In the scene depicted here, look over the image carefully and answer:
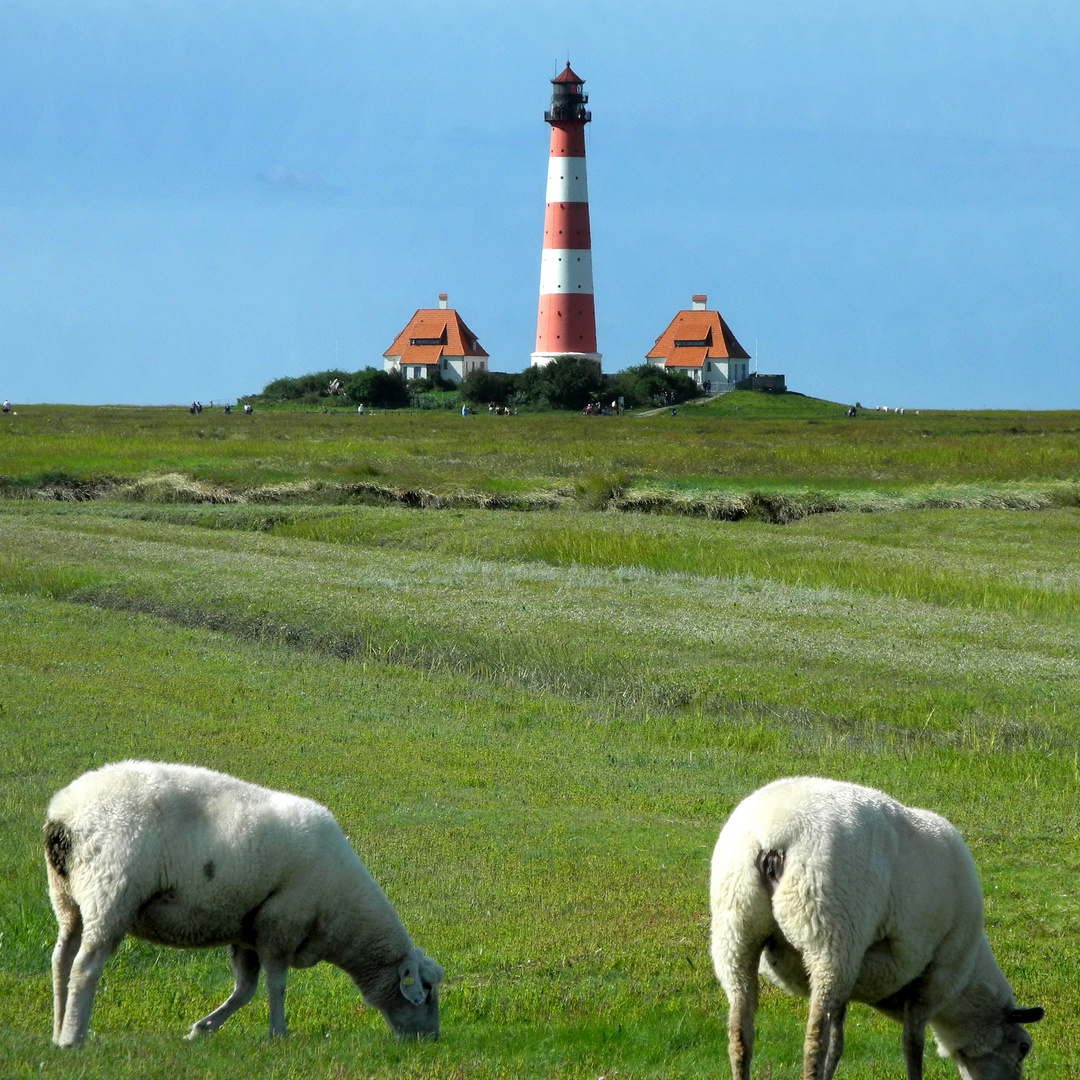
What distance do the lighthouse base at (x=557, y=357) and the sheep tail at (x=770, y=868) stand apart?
99.9 m

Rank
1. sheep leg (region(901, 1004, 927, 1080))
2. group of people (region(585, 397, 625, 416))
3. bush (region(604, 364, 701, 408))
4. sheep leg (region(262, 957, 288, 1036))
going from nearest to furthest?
sheep leg (region(901, 1004, 927, 1080)) < sheep leg (region(262, 957, 288, 1036)) < group of people (region(585, 397, 625, 416)) < bush (region(604, 364, 701, 408))

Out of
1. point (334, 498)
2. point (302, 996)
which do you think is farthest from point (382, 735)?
point (334, 498)

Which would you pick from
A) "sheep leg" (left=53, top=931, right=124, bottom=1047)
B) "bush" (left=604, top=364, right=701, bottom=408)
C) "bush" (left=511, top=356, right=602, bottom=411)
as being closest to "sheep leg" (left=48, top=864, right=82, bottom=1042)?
"sheep leg" (left=53, top=931, right=124, bottom=1047)

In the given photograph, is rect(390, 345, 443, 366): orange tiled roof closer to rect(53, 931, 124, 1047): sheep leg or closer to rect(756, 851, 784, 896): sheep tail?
rect(53, 931, 124, 1047): sheep leg

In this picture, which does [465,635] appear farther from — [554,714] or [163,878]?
[163,878]

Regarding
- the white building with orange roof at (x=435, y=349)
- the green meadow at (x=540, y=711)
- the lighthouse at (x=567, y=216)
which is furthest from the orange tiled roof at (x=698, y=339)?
the green meadow at (x=540, y=711)

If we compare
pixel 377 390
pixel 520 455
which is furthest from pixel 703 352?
pixel 520 455

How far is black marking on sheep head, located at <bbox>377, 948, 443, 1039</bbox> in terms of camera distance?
8102 mm

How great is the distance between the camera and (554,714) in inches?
770

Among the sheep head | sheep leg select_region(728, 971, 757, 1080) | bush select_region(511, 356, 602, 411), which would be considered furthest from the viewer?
bush select_region(511, 356, 602, 411)

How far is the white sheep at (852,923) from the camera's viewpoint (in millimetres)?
6625

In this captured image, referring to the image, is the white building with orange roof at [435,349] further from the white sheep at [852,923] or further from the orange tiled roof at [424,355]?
the white sheep at [852,923]

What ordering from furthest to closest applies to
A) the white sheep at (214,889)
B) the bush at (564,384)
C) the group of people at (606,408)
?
the bush at (564,384) < the group of people at (606,408) < the white sheep at (214,889)

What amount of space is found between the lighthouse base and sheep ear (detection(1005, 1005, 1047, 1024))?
99347mm
